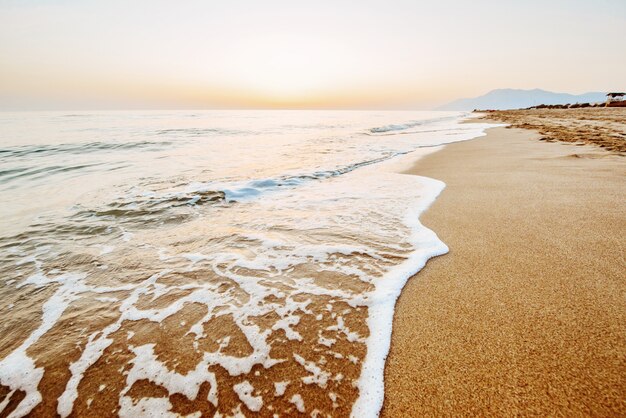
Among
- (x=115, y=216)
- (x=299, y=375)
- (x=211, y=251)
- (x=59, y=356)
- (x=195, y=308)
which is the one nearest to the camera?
(x=299, y=375)

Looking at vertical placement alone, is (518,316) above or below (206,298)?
above

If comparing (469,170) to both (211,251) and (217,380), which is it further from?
(217,380)

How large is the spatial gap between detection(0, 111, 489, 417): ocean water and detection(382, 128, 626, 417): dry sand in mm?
208

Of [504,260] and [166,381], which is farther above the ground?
[504,260]

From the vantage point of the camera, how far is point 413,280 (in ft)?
8.27

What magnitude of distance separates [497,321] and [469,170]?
536cm

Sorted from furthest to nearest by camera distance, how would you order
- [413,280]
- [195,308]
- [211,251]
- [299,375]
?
[211,251], [413,280], [195,308], [299,375]

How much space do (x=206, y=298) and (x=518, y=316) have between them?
231cm

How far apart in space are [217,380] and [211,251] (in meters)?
1.80

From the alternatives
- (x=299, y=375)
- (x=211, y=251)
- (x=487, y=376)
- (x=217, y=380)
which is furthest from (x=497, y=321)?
(x=211, y=251)

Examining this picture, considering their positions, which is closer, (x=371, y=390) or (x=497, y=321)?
(x=371, y=390)

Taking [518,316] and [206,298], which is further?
[206,298]

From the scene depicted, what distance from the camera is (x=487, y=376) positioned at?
1.53 m

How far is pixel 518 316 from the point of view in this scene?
1.94m
